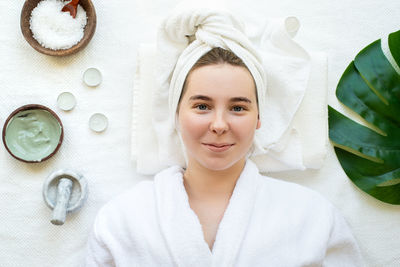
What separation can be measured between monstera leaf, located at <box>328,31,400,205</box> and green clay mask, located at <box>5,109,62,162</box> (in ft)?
3.70

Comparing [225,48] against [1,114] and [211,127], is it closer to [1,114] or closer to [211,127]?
[211,127]

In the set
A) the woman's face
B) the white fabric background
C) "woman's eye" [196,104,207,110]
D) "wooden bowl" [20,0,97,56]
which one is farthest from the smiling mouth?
"wooden bowl" [20,0,97,56]

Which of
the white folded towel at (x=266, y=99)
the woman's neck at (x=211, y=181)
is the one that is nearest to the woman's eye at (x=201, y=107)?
the white folded towel at (x=266, y=99)

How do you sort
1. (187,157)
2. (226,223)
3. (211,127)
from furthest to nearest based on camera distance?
1. (187,157)
2. (226,223)
3. (211,127)

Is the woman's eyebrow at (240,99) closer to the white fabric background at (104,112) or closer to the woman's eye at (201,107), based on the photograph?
the woman's eye at (201,107)

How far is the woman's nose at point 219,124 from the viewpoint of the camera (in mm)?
1156

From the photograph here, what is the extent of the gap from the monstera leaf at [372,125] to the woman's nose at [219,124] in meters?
0.61

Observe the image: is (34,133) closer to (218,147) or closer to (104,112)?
(104,112)

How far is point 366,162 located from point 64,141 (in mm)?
1238

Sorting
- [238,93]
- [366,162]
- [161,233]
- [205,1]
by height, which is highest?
[205,1]

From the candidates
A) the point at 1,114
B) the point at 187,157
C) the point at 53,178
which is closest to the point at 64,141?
the point at 53,178

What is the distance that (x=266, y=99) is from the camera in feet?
4.89

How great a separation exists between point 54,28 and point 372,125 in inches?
53.1

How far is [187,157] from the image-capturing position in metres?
1.45
